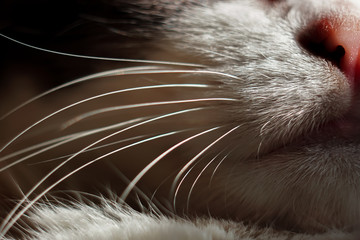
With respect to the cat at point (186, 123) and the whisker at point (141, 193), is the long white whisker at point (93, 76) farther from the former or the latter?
the whisker at point (141, 193)

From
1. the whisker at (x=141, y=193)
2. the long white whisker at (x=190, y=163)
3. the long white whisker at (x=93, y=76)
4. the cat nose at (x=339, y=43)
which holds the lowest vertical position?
the whisker at (x=141, y=193)

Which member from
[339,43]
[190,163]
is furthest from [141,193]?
[339,43]

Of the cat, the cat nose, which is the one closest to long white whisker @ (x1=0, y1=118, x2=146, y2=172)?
the cat

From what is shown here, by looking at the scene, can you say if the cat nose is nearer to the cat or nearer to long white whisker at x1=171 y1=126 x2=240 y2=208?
the cat

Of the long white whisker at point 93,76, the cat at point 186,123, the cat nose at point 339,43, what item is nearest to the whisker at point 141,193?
the cat at point 186,123

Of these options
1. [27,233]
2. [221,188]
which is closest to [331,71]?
[221,188]

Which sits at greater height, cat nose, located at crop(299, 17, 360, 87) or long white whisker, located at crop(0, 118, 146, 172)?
cat nose, located at crop(299, 17, 360, 87)

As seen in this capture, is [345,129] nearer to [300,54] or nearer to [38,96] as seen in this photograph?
[300,54]

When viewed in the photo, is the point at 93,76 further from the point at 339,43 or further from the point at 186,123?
the point at 339,43
